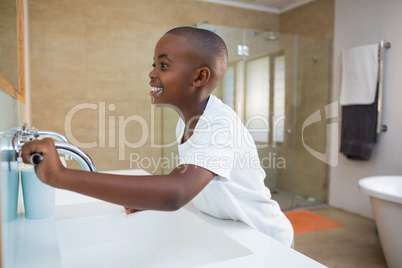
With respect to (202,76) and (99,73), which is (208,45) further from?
(99,73)

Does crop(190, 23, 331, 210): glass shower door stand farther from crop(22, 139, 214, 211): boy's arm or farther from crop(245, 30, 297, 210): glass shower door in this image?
crop(22, 139, 214, 211): boy's arm

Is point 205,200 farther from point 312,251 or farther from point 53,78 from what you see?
point 53,78

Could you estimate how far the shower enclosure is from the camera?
2.85 m

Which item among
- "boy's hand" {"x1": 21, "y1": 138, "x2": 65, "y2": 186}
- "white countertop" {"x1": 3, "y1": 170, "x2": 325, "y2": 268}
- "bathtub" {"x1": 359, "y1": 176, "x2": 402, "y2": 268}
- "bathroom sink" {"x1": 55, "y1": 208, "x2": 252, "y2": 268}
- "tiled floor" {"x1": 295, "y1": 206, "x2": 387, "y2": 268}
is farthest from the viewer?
"tiled floor" {"x1": 295, "y1": 206, "x2": 387, "y2": 268}

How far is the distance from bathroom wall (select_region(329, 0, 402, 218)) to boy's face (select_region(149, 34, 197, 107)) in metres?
2.44

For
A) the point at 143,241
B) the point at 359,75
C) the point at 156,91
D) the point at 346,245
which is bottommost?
the point at 346,245

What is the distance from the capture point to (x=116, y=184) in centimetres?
43

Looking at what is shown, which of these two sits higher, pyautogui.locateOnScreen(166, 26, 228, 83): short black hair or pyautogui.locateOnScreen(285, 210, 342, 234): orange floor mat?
pyautogui.locateOnScreen(166, 26, 228, 83): short black hair

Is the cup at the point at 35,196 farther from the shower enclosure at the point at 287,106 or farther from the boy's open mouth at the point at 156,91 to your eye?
the shower enclosure at the point at 287,106

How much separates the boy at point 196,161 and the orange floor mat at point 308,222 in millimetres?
1838

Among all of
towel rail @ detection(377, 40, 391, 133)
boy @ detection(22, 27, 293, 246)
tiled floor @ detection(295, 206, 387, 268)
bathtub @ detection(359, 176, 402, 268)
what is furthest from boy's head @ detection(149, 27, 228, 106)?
towel rail @ detection(377, 40, 391, 133)

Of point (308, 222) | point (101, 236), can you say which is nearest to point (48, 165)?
point (101, 236)

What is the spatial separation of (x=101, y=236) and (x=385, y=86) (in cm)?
254

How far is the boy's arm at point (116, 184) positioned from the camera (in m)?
0.41
